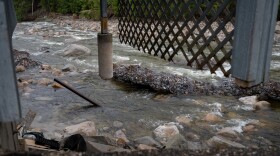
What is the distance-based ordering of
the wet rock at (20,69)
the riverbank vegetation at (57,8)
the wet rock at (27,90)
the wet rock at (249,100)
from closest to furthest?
the wet rock at (249,100)
the wet rock at (27,90)
the wet rock at (20,69)
the riverbank vegetation at (57,8)

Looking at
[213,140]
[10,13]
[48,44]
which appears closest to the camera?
[10,13]

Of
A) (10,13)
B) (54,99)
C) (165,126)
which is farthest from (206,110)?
(10,13)

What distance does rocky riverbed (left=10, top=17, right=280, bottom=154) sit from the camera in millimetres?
3682

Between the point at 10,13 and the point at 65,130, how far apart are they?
2.42m

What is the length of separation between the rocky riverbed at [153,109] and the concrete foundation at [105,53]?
1.10 feet

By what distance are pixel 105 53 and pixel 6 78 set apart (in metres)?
3.96

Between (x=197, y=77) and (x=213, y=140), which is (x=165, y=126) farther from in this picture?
(x=197, y=77)

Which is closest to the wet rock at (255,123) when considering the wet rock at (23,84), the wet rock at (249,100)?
the wet rock at (249,100)

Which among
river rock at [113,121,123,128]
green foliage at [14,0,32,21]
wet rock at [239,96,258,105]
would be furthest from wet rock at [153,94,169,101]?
green foliage at [14,0,32,21]

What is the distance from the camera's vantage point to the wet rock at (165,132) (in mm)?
3738

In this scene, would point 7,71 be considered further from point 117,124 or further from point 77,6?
point 77,6

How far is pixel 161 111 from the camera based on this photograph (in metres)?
4.60

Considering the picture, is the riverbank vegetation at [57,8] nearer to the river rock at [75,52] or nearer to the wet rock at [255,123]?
the river rock at [75,52]

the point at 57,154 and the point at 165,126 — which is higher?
the point at 57,154
